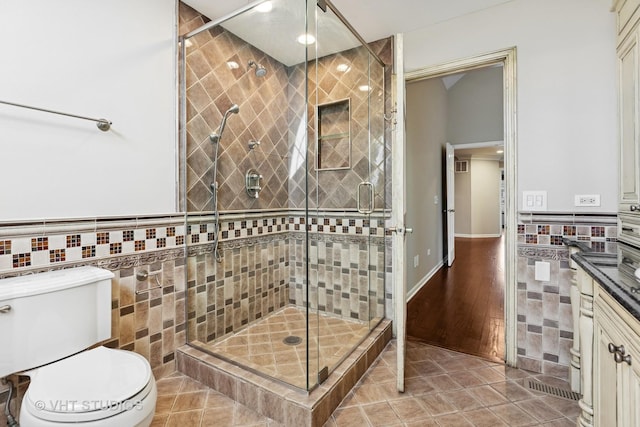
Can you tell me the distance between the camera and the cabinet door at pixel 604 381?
0.99m

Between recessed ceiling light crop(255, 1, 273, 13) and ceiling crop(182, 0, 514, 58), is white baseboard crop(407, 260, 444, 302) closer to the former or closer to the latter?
ceiling crop(182, 0, 514, 58)

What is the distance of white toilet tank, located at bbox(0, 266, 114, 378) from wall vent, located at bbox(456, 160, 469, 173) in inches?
323

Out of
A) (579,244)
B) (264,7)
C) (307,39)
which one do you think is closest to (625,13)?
(579,244)

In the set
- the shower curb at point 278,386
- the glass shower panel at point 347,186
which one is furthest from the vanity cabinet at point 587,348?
the glass shower panel at point 347,186

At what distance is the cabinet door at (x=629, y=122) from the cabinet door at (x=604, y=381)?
79cm

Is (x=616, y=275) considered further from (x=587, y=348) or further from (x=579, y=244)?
(x=579, y=244)

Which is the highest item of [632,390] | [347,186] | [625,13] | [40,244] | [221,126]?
[625,13]

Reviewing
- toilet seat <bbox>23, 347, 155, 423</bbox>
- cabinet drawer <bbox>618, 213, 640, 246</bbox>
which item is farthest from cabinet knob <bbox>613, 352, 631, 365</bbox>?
toilet seat <bbox>23, 347, 155, 423</bbox>

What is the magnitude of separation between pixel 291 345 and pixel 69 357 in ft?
3.91

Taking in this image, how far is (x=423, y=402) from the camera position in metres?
1.68

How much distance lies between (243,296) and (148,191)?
105 centimetres

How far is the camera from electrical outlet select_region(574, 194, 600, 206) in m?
1.79

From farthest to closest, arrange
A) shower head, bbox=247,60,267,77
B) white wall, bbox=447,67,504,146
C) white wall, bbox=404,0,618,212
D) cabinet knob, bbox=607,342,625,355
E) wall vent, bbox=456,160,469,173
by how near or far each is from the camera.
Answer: wall vent, bbox=456,160,469,173 → white wall, bbox=447,67,504,146 → shower head, bbox=247,60,267,77 → white wall, bbox=404,0,618,212 → cabinet knob, bbox=607,342,625,355

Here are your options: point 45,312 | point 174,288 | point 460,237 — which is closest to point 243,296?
point 174,288
